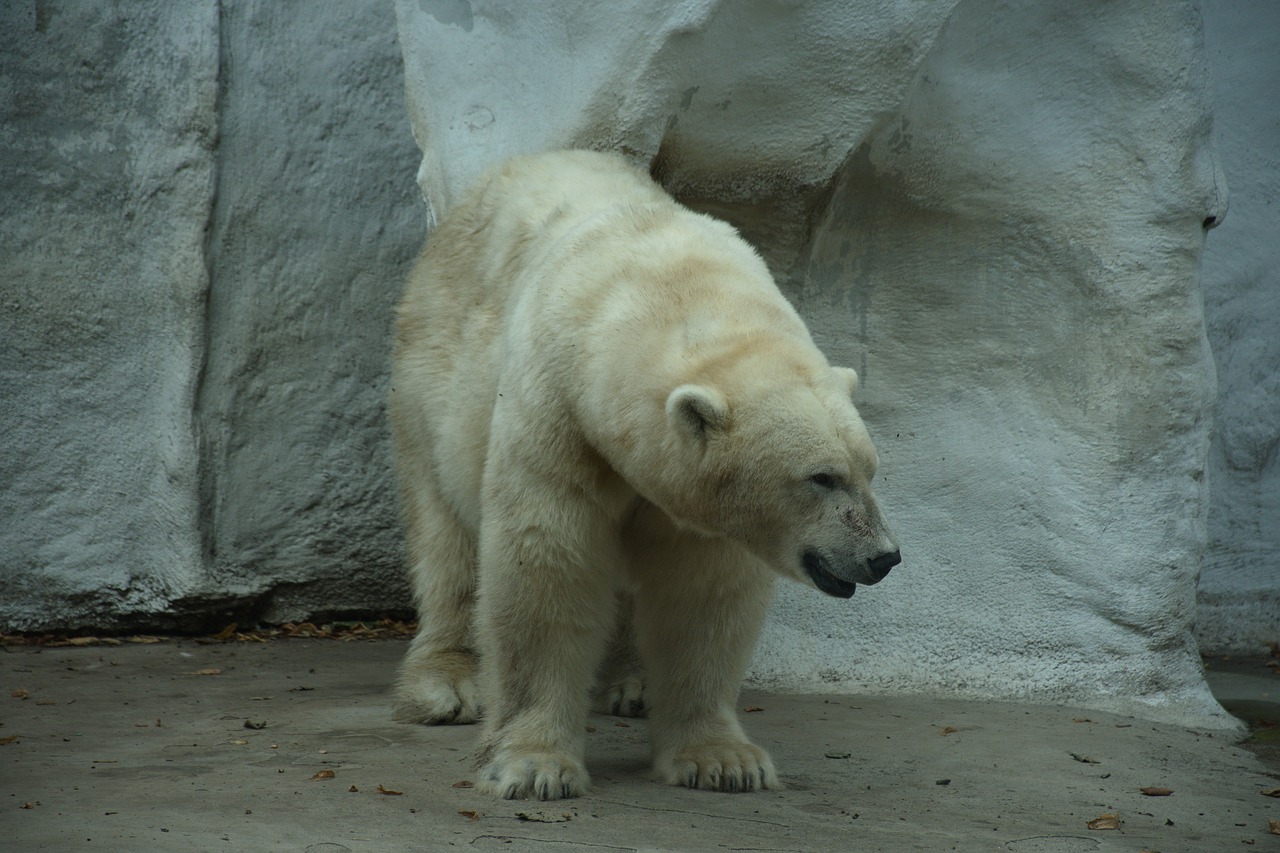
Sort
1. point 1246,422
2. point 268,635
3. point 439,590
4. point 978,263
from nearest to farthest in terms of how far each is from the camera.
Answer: point 439,590, point 978,263, point 268,635, point 1246,422

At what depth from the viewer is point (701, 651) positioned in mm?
4195

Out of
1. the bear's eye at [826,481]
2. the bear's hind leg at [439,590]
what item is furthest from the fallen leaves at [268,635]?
the bear's eye at [826,481]

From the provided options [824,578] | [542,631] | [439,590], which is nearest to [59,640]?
[439,590]

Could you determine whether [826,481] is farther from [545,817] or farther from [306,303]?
[306,303]

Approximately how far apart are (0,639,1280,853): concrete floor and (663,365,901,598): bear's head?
72cm

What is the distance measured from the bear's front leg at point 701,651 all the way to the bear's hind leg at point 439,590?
3.45 feet

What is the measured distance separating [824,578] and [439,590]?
2104 mm

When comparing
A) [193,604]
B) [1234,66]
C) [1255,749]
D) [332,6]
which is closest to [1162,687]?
[1255,749]

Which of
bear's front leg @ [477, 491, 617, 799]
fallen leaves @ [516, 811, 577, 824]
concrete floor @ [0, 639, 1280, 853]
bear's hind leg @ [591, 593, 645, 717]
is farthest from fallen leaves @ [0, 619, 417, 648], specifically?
fallen leaves @ [516, 811, 577, 824]

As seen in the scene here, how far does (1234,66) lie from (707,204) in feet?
11.5

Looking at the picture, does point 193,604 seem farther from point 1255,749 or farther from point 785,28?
point 1255,749

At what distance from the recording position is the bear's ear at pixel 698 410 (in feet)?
11.4

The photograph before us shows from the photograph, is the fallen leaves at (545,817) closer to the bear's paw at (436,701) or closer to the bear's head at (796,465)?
the bear's head at (796,465)

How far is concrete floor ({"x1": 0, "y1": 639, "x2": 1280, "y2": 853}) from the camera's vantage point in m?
3.45
